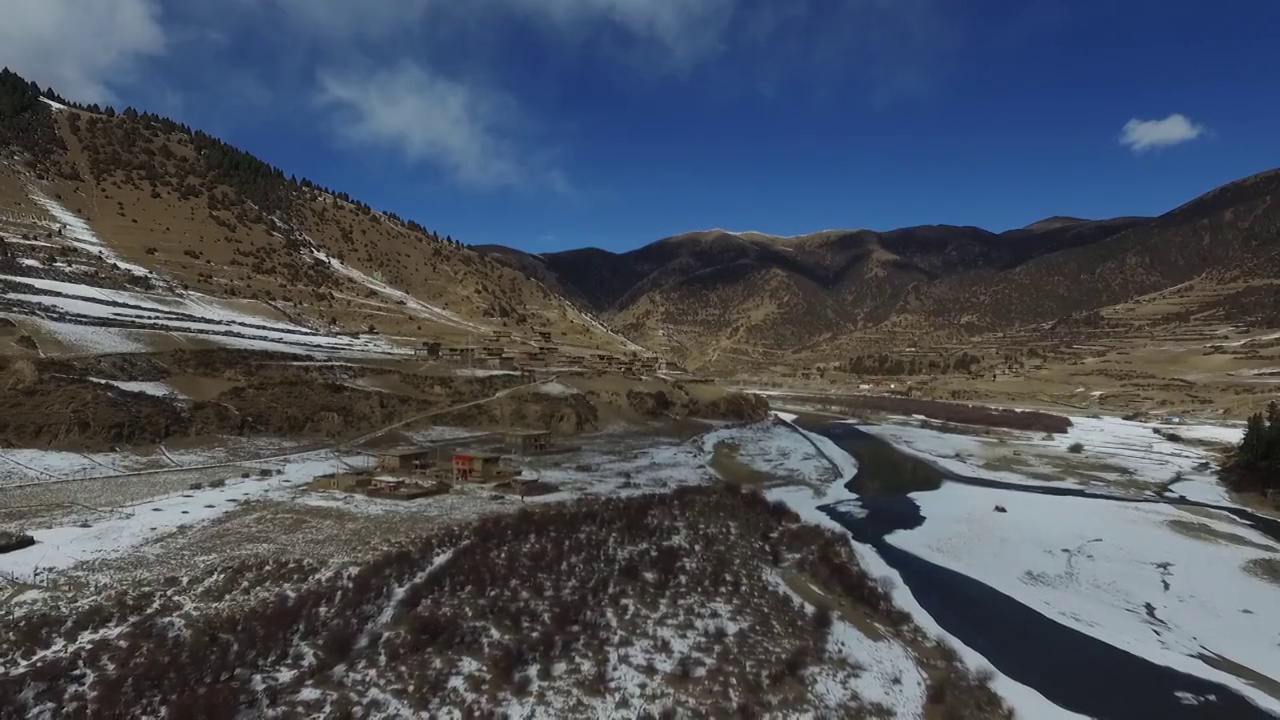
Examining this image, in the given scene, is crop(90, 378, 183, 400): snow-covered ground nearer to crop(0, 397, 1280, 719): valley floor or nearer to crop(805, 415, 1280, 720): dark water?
crop(0, 397, 1280, 719): valley floor

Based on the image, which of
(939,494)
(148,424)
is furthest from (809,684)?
(148,424)

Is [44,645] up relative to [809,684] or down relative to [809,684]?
up

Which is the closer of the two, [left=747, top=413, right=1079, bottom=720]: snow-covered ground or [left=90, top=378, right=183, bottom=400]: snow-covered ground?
[left=747, top=413, right=1079, bottom=720]: snow-covered ground

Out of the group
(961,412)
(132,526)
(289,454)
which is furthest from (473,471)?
(961,412)

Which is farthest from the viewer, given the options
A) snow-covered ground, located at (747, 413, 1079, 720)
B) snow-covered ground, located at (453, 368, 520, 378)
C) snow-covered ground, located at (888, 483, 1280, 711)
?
snow-covered ground, located at (453, 368, 520, 378)

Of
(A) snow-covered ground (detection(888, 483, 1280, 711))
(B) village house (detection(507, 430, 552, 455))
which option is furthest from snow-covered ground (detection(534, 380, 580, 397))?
(A) snow-covered ground (detection(888, 483, 1280, 711))

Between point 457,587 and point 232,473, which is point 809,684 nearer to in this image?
point 457,587

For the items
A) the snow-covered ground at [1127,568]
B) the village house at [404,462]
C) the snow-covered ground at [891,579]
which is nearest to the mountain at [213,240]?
the village house at [404,462]
